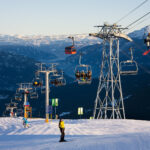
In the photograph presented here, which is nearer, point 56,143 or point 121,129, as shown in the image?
point 56,143

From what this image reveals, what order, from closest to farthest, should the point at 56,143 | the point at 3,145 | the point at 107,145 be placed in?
the point at 107,145 < the point at 56,143 < the point at 3,145

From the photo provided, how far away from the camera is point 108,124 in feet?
135

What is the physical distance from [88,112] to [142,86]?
42.0 metres

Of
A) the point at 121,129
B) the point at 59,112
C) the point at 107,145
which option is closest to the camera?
the point at 107,145

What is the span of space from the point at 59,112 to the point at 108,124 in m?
144

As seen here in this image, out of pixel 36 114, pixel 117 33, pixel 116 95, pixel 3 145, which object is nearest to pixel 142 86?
pixel 116 95

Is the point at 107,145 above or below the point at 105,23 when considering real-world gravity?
below

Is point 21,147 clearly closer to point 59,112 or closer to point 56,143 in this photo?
point 56,143

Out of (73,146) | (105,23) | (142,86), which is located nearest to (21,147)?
(73,146)

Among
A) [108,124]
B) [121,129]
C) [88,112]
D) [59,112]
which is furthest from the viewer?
[59,112]

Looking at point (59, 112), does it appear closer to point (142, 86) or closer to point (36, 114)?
point (36, 114)

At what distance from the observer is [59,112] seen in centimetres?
18388

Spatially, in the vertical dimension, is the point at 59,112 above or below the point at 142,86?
below

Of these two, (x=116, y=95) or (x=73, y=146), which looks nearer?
(x=73, y=146)
